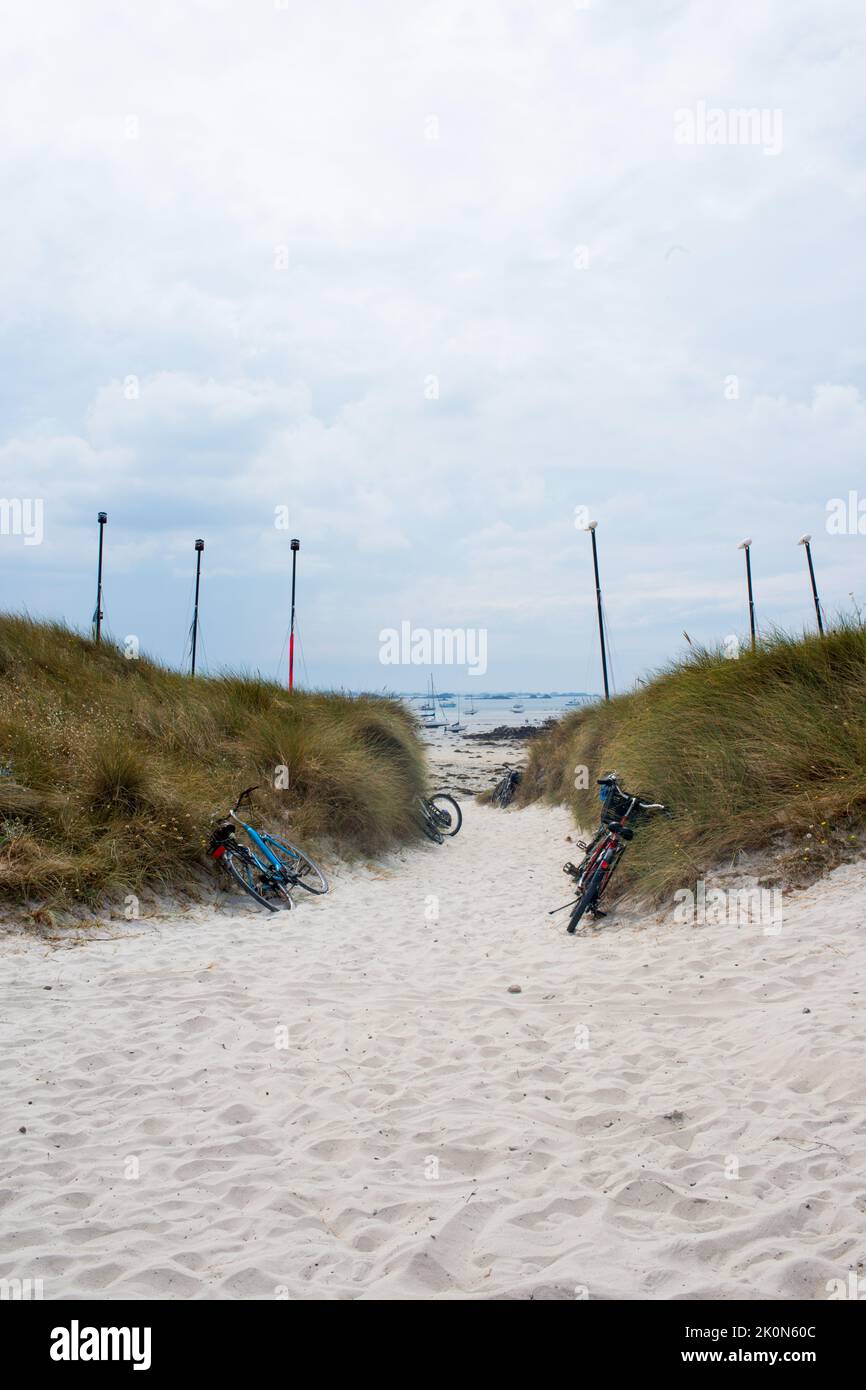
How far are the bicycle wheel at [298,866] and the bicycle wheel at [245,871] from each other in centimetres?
41

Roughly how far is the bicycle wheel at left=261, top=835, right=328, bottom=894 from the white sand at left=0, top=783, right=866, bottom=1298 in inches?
93.4

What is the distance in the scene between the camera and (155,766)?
9.77 m

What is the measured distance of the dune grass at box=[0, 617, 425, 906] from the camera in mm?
8227

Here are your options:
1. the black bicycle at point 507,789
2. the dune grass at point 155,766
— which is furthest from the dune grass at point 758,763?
the black bicycle at point 507,789

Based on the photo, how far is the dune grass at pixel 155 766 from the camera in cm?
823

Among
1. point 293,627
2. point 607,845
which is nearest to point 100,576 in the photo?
point 293,627

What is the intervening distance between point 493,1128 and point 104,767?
6.61m

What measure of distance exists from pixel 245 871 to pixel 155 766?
1.76 meters

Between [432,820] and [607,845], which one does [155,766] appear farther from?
[432,820]

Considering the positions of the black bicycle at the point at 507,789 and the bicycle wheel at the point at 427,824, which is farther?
the black bicycle at the point at 507,789

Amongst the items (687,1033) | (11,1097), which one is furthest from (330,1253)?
(687,1033)

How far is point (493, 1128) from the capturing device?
3863 mm

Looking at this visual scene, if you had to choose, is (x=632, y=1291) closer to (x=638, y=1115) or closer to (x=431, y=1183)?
(x=431, y=1183)

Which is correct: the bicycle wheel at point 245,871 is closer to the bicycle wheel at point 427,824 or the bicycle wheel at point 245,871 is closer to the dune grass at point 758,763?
the dune grass at point 758,763
